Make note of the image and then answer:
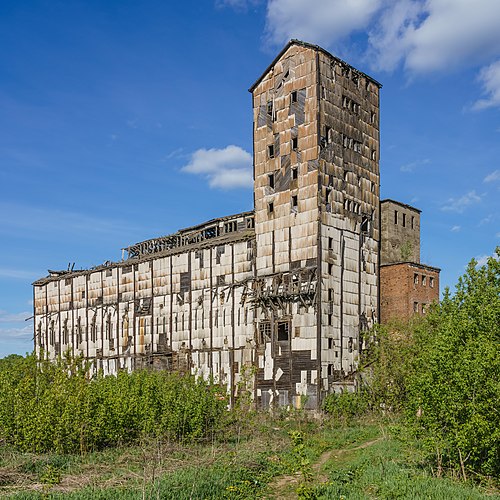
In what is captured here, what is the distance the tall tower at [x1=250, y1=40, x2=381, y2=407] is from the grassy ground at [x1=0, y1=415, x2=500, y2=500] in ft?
28.1

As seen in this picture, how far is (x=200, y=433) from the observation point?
3027 cm

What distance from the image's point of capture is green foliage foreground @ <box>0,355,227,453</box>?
2609cm

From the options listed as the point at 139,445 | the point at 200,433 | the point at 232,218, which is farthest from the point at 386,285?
the point at 139,445

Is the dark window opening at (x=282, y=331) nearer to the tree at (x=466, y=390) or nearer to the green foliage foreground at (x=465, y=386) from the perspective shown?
the green foliage foreground at (x=465, y=386)

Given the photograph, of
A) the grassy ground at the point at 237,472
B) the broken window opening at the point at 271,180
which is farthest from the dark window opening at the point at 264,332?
the grassy ground at the point at 237,472

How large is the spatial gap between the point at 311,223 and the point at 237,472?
66.1ft

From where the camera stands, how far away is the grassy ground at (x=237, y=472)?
59.9 feet

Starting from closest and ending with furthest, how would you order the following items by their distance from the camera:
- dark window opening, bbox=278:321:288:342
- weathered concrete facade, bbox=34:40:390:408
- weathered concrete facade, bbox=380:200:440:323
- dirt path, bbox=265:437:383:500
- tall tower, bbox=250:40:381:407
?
dirt path, bbox=265:437:383:500 → tall tower, bbox=250:40:381:407 → weathered concrete facade, bbox=34:40:390:408 → dark window opening, bbox=278:321:288:342 → weathered concrete facade, bbox=380:200:440:323

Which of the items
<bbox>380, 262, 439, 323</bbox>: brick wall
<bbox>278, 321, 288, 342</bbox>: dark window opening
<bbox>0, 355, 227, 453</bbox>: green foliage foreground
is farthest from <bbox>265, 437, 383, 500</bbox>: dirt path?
<bbox>380, 262, 439, 323</bbox>: brick wall

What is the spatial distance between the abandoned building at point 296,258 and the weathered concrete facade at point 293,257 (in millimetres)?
79

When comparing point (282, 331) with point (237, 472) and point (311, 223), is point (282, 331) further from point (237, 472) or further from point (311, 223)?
point (237, 472)

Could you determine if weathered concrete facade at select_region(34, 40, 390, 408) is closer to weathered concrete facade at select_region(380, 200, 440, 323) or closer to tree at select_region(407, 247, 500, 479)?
weathered concrete facade at select_region(380, 200, 440, 323)

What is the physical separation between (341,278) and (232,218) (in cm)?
1160

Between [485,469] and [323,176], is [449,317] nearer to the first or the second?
[485,469]
